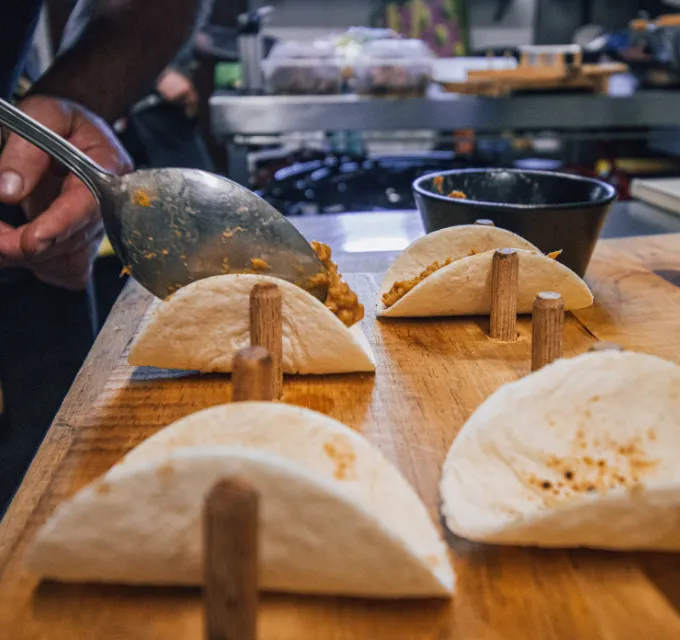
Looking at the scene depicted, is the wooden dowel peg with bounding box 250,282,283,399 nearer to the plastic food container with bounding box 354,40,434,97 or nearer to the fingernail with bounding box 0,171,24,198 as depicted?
the fingernail with bounding box 0,171,24,198

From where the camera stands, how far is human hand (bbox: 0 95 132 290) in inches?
55.6

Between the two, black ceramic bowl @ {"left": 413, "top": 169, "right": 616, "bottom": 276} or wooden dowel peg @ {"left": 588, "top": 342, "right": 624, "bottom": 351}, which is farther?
black ceramic bowl @ {"left": 413, "top": 169, "right": 616, "bottom": 276}

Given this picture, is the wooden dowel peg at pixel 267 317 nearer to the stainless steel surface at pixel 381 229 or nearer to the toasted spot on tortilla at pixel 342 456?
the toasted spot on tortilla at pixel 342 456

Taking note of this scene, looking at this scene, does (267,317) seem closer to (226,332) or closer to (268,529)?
(226,332)

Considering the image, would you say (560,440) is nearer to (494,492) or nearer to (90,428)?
(494,492)

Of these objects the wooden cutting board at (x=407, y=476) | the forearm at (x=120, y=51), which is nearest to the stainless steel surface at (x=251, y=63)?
the forearm at (x=120, y=51)

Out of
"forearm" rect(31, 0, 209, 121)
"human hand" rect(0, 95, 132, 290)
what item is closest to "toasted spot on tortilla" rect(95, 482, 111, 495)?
"human hand" rect(0, 95, 132, 290)

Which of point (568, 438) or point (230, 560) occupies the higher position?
point (230, 560)

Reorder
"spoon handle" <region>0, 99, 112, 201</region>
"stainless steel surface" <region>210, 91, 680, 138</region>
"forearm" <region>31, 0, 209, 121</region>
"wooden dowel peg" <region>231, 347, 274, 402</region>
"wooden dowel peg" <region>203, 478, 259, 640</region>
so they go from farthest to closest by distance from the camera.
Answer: "stainless steel surface" <region>210, 91, 680, 138</region>
"forearm" <region>31, 0, 209, 121</region>
"spoon handle" <region>0, 99, 112, 201</region>
"wooden dowel peg" <region>231, 347, 274, 402</region>
"wooden dowel peg" <region>203, 478, 259, 640</region>

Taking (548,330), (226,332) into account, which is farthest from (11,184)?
(548,330)

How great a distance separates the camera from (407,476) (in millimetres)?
982

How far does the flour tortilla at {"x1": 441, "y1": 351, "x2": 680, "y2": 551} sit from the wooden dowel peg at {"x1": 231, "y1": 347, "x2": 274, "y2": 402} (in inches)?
9.6

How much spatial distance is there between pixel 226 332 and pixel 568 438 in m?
0.59

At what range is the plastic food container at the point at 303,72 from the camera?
10.1 feet
